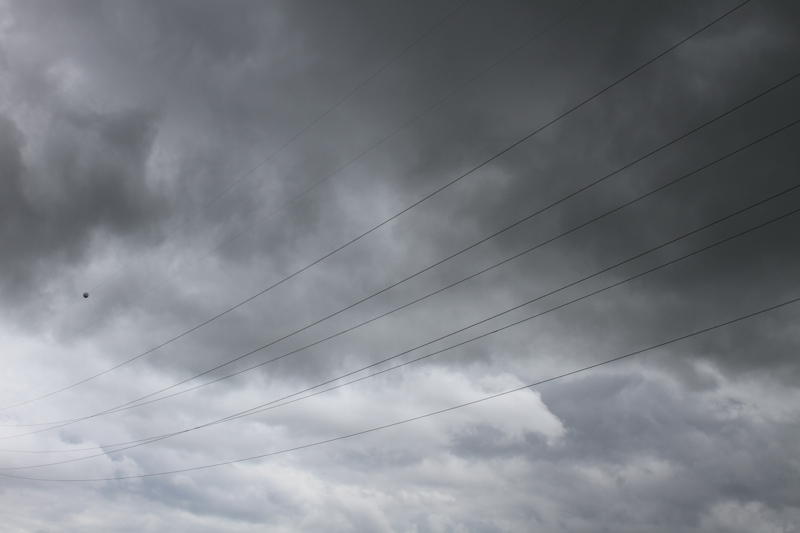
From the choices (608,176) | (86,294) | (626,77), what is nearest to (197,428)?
(86,294)

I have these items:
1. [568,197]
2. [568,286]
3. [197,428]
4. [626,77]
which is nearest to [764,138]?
[626,77]

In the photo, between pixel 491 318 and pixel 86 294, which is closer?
pixel 491 318

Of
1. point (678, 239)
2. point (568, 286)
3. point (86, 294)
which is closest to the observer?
point (678, 239)

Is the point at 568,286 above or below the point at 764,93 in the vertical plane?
below

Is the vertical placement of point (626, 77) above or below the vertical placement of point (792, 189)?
above

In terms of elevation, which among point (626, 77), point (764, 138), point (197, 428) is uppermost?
point (626, 77)

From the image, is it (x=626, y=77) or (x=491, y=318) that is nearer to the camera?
(x=626, y=77)

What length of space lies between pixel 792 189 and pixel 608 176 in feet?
24.1

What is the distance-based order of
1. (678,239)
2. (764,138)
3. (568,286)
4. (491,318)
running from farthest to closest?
(491,318)
(568,286)
(678,239)
(764,138)

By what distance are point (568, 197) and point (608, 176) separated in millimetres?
2171

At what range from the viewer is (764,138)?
2272 cm

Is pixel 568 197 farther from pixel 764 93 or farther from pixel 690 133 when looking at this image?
pixel 764 93

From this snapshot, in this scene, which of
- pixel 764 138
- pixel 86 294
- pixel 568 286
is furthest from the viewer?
pixel 86 294

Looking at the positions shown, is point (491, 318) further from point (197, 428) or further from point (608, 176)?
point (197, 428)
